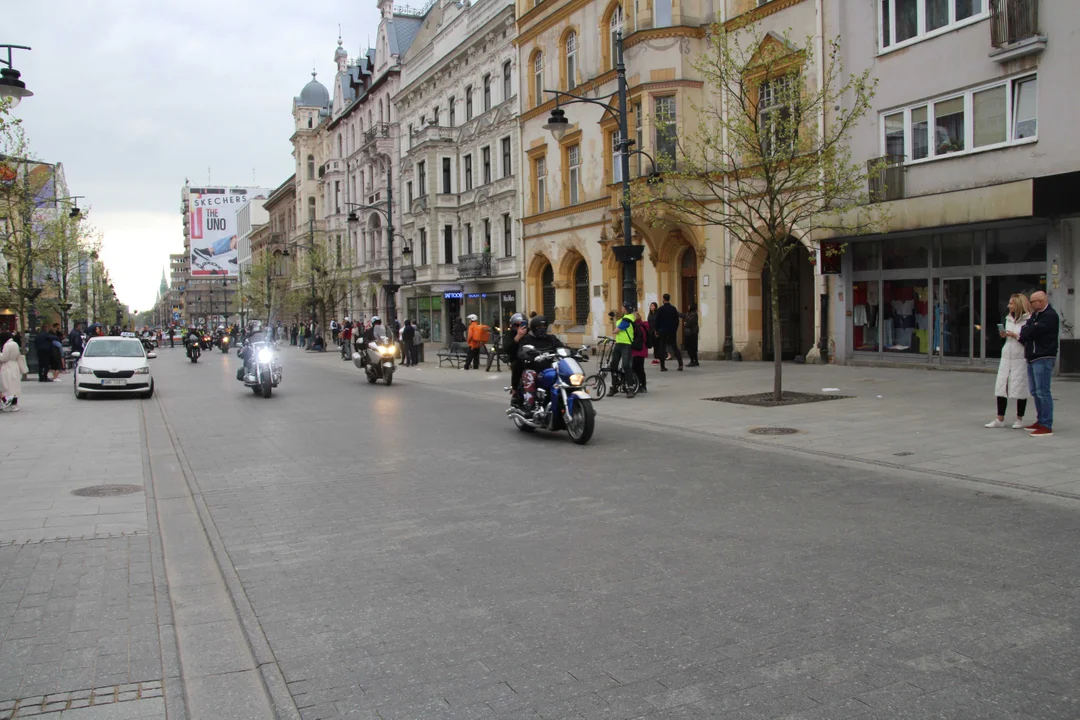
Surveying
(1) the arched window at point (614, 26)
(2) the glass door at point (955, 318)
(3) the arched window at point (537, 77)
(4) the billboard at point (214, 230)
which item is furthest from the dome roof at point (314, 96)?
(2) the glass door at point (955, 318)

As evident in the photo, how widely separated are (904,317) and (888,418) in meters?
9.53

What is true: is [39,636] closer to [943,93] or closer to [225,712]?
[225,712]

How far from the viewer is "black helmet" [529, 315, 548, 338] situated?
11891 millimetres

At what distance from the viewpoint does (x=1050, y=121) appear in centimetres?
1705

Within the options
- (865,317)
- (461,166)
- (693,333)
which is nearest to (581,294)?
(693,333)

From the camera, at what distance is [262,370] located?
1884 centimetres

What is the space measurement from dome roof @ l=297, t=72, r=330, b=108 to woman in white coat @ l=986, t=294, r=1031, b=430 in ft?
264

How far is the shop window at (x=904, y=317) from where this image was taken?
67.5 ft

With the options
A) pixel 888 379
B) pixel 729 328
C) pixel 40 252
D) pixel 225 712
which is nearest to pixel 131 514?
pixel 225 712

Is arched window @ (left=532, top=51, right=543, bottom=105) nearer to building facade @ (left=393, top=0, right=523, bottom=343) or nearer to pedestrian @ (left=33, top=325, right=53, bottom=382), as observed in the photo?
building facade @ (left=393, top=0, right=523, bottom=343)

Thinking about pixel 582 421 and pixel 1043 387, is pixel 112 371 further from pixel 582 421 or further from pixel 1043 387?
pixel 1043 387

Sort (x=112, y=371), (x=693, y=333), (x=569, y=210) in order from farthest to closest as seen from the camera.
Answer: (x=569, y=210) → (x=693, y=333) → (x=112, y=371)

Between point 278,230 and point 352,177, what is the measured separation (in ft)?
103

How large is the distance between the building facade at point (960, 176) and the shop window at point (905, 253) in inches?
1.3
